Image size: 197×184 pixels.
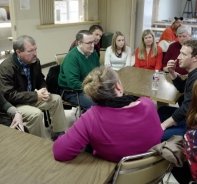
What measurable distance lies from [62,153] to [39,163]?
0.12m

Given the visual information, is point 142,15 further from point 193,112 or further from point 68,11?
point 193,112

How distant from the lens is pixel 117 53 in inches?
132

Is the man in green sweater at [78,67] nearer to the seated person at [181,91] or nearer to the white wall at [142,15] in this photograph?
the seated person at [181,91]

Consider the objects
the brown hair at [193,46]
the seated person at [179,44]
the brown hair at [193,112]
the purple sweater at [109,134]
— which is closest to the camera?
the purple sweater at [109,134]

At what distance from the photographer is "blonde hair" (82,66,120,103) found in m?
1.23

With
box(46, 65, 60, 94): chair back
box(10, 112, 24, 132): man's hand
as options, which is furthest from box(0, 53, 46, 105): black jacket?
box(46, 65, 60, 94): chair back

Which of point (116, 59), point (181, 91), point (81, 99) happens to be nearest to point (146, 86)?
point (181, 91)

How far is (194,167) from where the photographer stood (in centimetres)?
116

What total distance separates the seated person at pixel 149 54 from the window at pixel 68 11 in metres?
3.18

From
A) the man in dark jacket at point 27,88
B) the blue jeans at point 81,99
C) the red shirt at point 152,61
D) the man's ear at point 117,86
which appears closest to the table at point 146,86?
the red shirt at point 152,61

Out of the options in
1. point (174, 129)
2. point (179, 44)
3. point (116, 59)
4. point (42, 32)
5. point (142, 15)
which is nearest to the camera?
point (174, 129)

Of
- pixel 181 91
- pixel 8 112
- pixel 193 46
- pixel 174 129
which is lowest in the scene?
pixel 174 129

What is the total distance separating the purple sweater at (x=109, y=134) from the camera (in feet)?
3.83

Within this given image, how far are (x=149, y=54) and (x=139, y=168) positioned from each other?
2330mm
